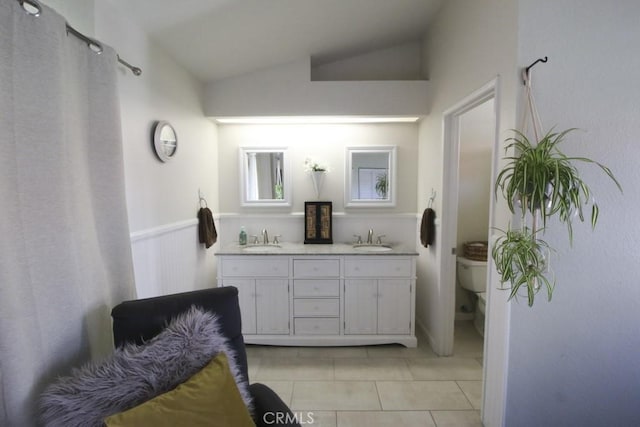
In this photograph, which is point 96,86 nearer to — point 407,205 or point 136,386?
point 136,386

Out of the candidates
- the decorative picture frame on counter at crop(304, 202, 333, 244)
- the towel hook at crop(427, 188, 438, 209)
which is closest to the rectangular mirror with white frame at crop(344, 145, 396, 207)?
the decorative picture frame on counter at crop(304, 202, 333, 244)

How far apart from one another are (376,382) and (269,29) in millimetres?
2738

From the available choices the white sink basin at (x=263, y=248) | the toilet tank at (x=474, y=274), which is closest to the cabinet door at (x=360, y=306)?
the white sink basin at (x=263, y=248)

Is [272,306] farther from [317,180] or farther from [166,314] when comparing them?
[166,314]

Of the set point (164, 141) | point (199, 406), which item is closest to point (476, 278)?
point (199, 406)

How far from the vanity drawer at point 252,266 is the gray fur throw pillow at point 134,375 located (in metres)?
1.38

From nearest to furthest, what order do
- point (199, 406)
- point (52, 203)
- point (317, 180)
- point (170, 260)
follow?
point (199, 406) < point (52, 203) < point (170, 260) < point (317, 180)

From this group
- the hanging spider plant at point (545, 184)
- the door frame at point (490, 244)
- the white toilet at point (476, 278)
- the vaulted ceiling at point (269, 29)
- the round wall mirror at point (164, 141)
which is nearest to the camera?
the hanging spider plant at point (545, 184)

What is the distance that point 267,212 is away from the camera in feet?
10.6

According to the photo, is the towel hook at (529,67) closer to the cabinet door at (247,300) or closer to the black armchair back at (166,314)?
the black armchair back at (166,314)

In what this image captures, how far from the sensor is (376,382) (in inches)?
89.0

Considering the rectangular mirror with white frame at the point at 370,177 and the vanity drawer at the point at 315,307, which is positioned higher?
the rectangular mirror with white frame at the point at 370,177

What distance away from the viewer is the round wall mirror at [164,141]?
6.59 feet

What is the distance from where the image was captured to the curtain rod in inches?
41.7
